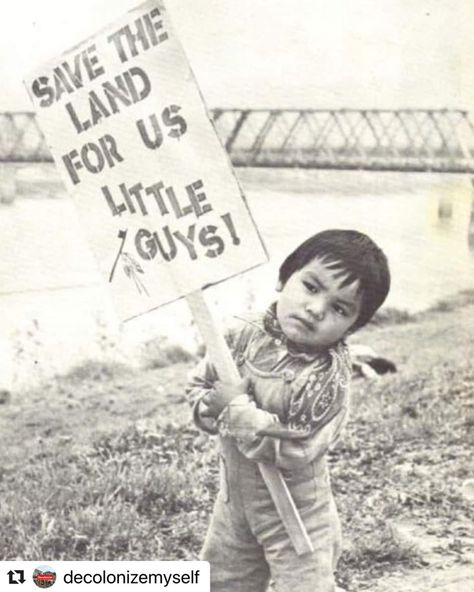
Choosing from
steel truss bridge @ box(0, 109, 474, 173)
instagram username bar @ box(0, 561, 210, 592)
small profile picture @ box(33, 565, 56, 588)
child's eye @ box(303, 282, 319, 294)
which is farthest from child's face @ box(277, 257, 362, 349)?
small profile picture @ box(33, 565, 56, 588)

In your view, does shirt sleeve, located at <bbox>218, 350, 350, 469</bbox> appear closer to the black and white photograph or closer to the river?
the black and white photograph

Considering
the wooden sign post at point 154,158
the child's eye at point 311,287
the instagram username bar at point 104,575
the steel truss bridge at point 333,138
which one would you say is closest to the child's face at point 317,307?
the child's eye at point 311,287

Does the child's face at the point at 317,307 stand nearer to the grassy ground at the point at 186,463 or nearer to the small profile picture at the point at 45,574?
the grassy ground at the point at 186,463

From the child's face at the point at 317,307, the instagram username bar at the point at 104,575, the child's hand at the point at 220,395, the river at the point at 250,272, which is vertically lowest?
the instagram username bar at the point at 104,575

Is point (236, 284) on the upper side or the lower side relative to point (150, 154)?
lower

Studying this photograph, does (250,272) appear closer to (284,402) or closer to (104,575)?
(284,402)

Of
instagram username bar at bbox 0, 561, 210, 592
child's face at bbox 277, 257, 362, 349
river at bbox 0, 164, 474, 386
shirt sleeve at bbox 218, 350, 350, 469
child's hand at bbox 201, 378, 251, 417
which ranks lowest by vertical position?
instagram username bar at bbox 0, 561, 210, 592

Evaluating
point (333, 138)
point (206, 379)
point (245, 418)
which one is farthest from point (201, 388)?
point (333, 138)

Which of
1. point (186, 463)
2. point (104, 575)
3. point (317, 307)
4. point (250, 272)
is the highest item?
point (250, 272)
